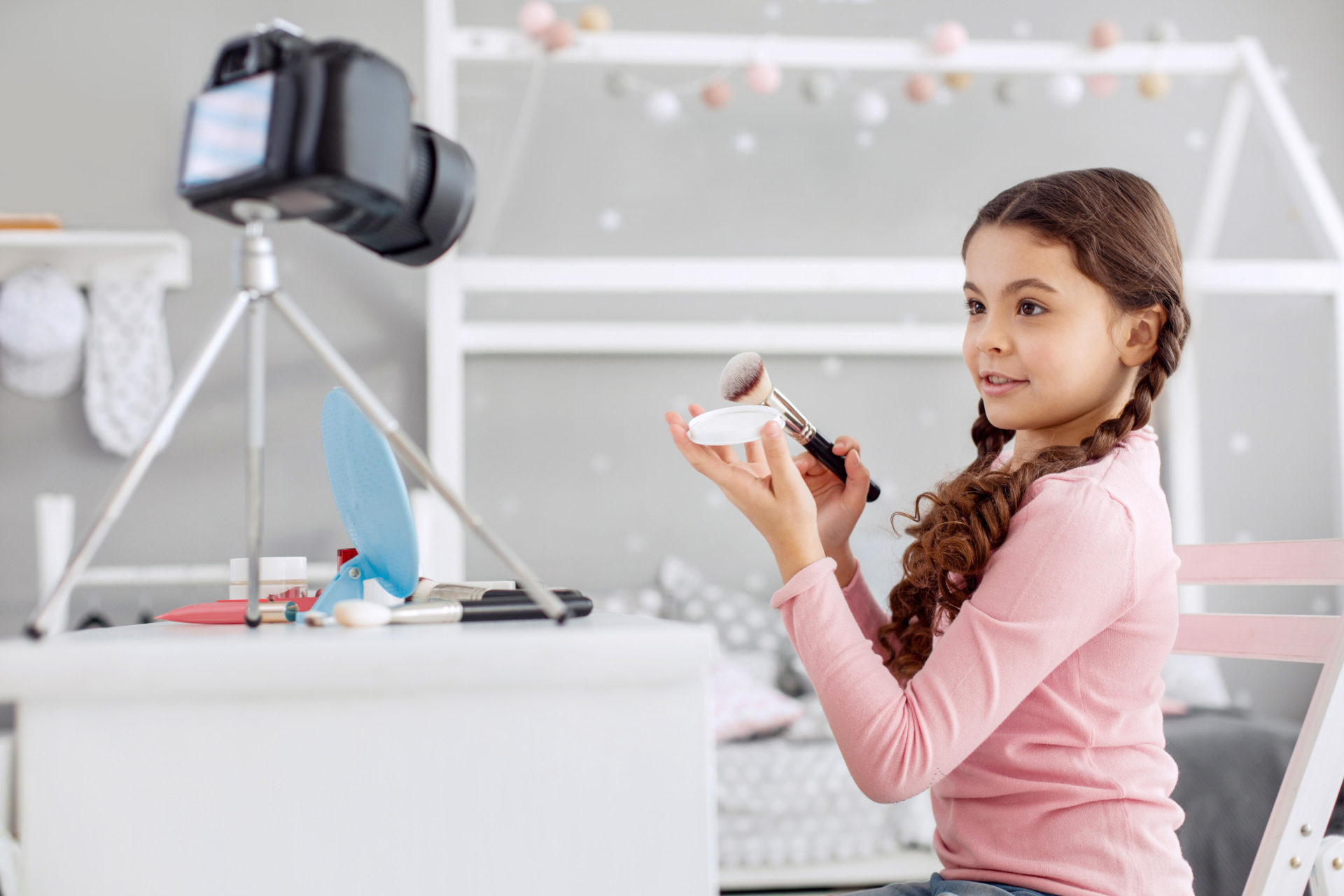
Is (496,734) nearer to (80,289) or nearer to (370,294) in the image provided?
(370,294)

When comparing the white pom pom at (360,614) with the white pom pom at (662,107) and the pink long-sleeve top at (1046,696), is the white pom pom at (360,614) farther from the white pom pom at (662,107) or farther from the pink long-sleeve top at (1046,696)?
the white pom pom at (662,107)

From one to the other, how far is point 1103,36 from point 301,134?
1.96 meters

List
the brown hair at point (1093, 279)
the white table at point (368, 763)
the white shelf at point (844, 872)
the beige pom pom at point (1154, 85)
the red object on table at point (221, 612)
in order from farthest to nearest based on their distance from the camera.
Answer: the beige pom pom at point (1154, 85) < the white shelf at point (844, 872) < the brown hair at point (1093, 279) < the red object on table at point (221, 612) < the white table at point (368, 763)

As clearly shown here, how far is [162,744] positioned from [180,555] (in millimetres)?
2117

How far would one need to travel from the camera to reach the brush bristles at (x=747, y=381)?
28.2 inches

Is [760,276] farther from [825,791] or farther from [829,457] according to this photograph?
[829,457]

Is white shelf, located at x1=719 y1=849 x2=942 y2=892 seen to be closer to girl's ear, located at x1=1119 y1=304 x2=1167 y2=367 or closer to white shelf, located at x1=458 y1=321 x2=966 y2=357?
white shelf, located at x1=458 y1=321 x2=966 y2=357

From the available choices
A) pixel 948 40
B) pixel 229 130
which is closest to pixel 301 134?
pixel 229 130

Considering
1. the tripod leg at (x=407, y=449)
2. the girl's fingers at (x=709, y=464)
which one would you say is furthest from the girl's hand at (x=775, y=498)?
the tripod leg at (x=407, y=449)

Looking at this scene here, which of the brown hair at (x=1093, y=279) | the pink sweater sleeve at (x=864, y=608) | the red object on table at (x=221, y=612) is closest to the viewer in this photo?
the red object on table at (x=221, y=612)

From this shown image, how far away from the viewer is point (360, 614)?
0.43 metres

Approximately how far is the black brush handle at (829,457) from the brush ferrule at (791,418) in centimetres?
2

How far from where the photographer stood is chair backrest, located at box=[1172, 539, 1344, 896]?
2.10ft

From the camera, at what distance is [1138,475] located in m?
0.68
